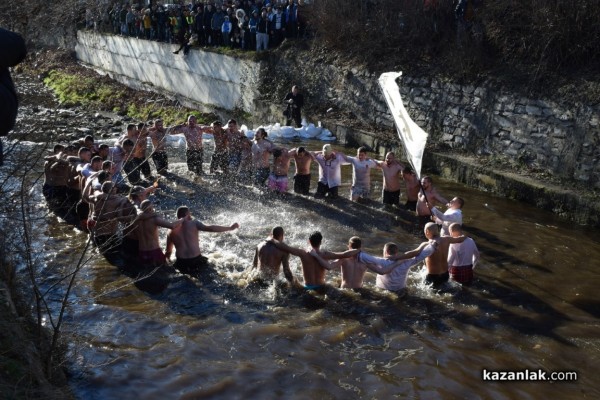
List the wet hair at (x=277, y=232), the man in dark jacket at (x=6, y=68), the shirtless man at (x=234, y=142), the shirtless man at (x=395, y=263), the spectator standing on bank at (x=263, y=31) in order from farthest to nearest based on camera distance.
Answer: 1. the spectator standing on bank at (x=263, y=31)
2. the shirtless man at (x=234, y=142)
3. the wet hair at (x=277, y=232)
4. the shirtless man at (x=395, y=263)
5. the man in dark jacket at (x=6, y=68)

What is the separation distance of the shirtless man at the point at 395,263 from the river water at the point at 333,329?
199mm

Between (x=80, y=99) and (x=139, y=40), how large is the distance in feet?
12.1

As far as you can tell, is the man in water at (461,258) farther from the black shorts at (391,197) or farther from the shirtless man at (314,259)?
the black shorts at (391,197)

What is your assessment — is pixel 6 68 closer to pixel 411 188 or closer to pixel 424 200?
pixel 424 200

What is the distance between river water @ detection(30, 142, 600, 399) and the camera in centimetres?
651

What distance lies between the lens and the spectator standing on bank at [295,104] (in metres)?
18.3

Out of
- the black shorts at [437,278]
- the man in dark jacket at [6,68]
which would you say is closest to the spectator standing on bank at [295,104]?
the black shorts at [437,278]

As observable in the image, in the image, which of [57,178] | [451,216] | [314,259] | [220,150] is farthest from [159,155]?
[451,216]

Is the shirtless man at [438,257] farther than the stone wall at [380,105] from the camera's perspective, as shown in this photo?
No

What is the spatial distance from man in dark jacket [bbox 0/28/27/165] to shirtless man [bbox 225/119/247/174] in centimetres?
1122

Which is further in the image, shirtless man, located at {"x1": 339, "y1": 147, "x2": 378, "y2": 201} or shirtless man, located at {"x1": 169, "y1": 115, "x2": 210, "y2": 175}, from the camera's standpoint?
shirtless man, located at {"x1": 169, "y1": 115, "x2": 210, "y2": 175}

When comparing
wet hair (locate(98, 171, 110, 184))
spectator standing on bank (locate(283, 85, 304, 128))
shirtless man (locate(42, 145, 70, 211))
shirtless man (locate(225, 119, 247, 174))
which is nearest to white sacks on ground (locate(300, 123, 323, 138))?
spectator standing on bank (locate(283, 85, 304, 128))

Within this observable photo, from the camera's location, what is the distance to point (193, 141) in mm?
14273

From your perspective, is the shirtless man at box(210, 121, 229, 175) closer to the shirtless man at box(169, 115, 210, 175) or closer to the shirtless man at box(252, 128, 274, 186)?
the shirtless man at box(169, 115, 210, 175)
